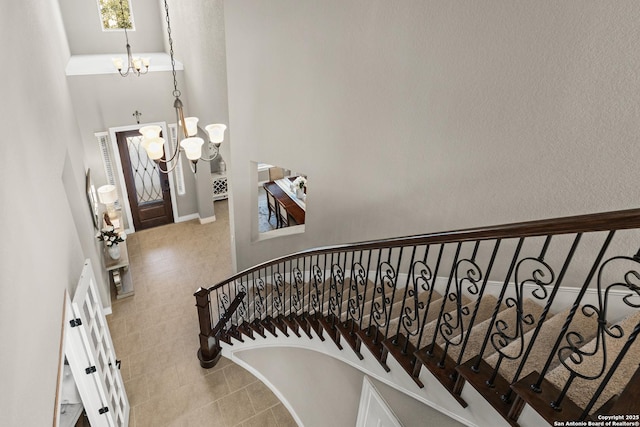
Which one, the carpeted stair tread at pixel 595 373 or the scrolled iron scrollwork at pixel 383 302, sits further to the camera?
the scrolled iron scrollwork at pixel 383 302

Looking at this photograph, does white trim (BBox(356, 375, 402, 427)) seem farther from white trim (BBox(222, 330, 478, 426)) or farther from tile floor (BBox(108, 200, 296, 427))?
tile floor (BBox(108, 200, 296, 427))

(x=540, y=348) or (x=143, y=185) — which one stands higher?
(x=540, y=348)

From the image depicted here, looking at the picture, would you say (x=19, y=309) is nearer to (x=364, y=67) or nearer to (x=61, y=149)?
(x=61, y=149)

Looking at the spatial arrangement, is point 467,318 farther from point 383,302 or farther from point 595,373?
point 595,373

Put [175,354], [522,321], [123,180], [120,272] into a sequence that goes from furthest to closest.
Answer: [123,180]
[120,272]
[175,354]
[522,321]

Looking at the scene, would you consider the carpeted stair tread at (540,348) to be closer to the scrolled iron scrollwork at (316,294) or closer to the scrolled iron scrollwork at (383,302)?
the scrolled iron scrollwork at (383,302)

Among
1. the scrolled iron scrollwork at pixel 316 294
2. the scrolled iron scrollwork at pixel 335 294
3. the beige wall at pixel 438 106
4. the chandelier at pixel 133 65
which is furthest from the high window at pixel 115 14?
the scrolled iron scrollwork at pixel 335 294

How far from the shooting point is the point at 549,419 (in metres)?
1.55

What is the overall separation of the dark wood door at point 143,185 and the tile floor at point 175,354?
0.71 metres

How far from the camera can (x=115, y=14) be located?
7.60 meters

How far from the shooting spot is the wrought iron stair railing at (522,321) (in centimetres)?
147

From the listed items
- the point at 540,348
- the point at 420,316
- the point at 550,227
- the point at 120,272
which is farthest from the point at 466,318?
the point at 120,272

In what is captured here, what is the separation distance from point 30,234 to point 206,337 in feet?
10.1

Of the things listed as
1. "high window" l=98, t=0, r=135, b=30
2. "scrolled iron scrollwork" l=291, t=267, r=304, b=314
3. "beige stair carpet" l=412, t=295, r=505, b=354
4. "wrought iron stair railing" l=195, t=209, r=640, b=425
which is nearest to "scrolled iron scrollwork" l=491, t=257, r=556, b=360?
"wrought iron stair railing" l=195, t=209, r=640, b=425
